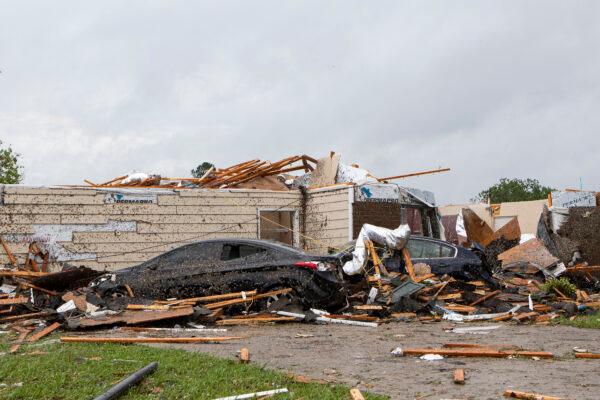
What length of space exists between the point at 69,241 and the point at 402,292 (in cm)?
904

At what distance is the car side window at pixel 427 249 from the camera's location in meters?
14.9

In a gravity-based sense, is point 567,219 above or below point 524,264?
above

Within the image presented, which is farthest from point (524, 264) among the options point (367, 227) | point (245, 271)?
point (245, 271)

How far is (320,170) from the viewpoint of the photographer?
20109mm

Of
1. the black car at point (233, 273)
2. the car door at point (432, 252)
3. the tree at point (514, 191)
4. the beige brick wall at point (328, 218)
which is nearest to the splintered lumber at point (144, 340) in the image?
the black car at point (233, 273)

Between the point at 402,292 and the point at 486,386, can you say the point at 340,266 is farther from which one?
the point at 486,386

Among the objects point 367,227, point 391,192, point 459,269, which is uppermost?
point 391,192

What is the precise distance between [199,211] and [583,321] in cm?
1042

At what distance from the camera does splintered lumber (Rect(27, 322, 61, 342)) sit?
9534 millimetres

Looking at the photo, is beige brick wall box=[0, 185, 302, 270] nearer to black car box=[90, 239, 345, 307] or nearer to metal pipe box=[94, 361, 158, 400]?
black car box=[90, 239, 345, 307]

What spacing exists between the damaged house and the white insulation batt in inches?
130

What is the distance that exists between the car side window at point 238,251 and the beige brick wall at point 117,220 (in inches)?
236

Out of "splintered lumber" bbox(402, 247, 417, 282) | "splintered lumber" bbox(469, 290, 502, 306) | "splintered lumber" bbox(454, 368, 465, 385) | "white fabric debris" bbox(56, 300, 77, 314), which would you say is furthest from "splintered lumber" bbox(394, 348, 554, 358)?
"white fabric debris" bbox(56, 300, 77, 314)

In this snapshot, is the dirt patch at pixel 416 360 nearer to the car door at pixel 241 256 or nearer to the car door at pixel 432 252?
the car door at pixel 241 256
